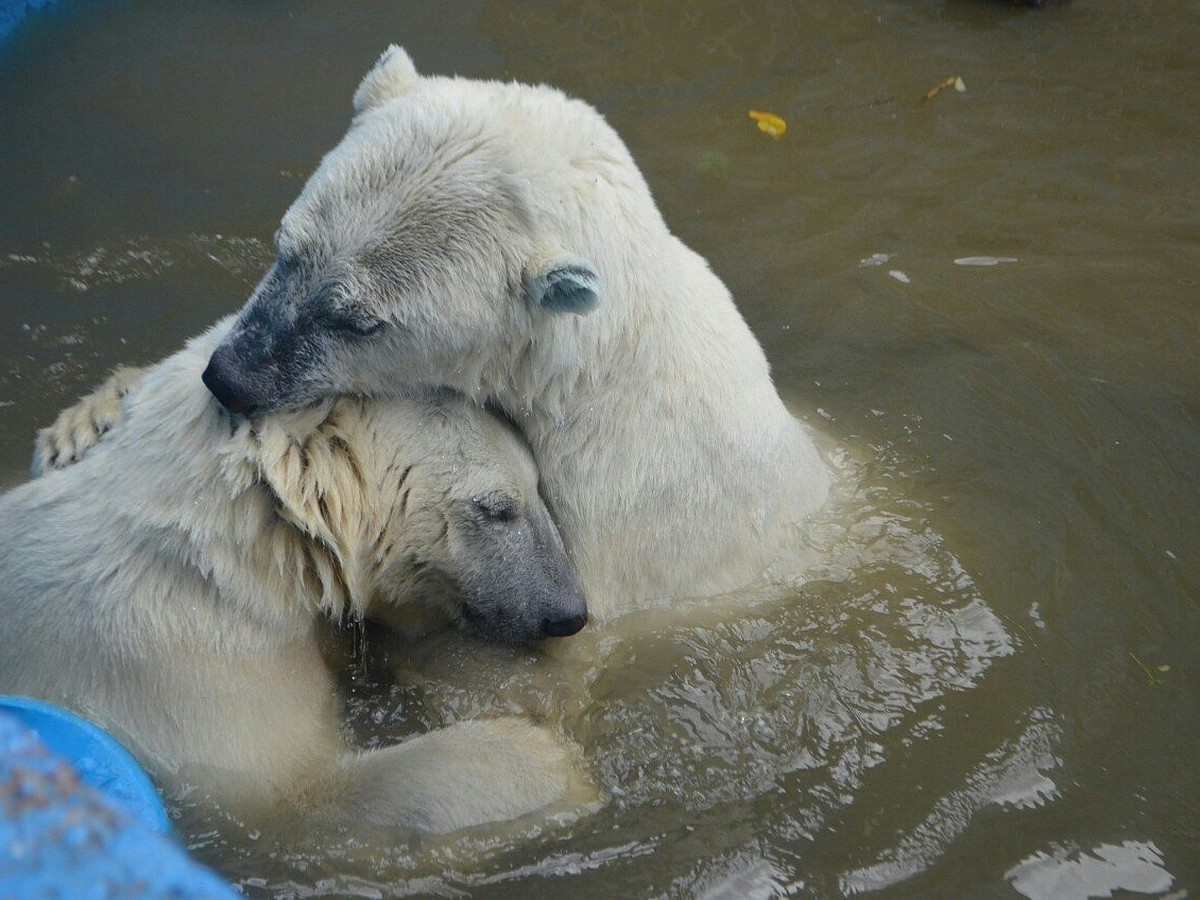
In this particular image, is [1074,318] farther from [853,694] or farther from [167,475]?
[167,475]

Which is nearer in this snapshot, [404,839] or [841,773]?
[404,839]

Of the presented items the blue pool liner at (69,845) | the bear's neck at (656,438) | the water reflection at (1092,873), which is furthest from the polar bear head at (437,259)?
the blue pool liner at (69,845)

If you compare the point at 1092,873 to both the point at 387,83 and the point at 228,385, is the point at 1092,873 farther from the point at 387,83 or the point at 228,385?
the point at 387,83

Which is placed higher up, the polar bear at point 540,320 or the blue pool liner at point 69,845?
the blue pool liner at point 69,845

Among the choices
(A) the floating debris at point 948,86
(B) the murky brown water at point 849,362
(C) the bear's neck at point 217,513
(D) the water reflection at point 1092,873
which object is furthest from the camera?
(A) the floating debris at point 948,86

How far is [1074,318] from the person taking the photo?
4.93 meters

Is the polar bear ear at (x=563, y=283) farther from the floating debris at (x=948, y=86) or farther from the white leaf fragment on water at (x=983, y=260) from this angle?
the floating debris at (x=948, y=86)

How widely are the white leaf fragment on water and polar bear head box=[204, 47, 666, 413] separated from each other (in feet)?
9.10

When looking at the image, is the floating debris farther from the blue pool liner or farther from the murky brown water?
the blue pool liner

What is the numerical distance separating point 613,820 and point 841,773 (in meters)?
0.62

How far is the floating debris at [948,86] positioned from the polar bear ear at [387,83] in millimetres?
3995

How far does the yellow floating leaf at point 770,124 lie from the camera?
610 cm

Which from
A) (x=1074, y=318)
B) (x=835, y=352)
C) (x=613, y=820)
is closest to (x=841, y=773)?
(x=613, y=820)

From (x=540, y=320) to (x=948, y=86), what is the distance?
178 inches
